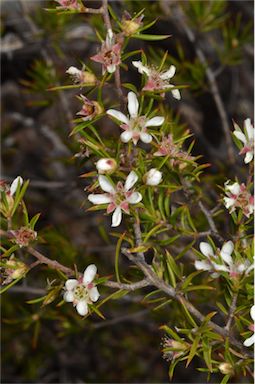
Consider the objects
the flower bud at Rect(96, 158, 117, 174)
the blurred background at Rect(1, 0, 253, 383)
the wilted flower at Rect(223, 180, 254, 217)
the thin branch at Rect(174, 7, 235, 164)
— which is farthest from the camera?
the blurred background at Rect(1, 0, 253, 383)

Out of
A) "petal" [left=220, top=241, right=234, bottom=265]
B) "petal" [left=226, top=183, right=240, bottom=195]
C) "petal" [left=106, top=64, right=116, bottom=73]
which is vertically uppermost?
"petal" [left=106, top=64, right=116, bottom=73]

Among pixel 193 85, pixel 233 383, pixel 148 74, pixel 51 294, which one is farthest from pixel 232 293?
pixel 233 383

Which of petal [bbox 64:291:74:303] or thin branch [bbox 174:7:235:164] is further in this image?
thin branch [bbox 174:7:235:164]

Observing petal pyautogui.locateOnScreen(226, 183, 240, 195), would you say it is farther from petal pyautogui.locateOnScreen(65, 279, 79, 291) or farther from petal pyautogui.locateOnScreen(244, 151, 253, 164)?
petal pyautogui.locateOnScreen(65, 279, 79, 291)

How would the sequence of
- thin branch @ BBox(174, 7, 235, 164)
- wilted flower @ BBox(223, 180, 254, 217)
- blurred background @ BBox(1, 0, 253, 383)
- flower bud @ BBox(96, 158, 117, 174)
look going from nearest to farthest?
flower bud @ BBox(96, 158, 117, 174)
wilted flower @ BBox(223, 180, 254, 217)
thin branch @ BBox(174, 7, 235, 164)
blurred background @ BBox(1, 0, 253, 383)

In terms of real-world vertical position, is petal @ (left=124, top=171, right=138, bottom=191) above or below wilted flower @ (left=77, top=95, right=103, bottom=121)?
below

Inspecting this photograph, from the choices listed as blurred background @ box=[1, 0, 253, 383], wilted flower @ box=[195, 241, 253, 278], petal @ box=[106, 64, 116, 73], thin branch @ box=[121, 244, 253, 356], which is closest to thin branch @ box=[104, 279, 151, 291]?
thin branch @ box=[121, 244, 253, 356]

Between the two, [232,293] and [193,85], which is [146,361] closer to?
[193,85]
